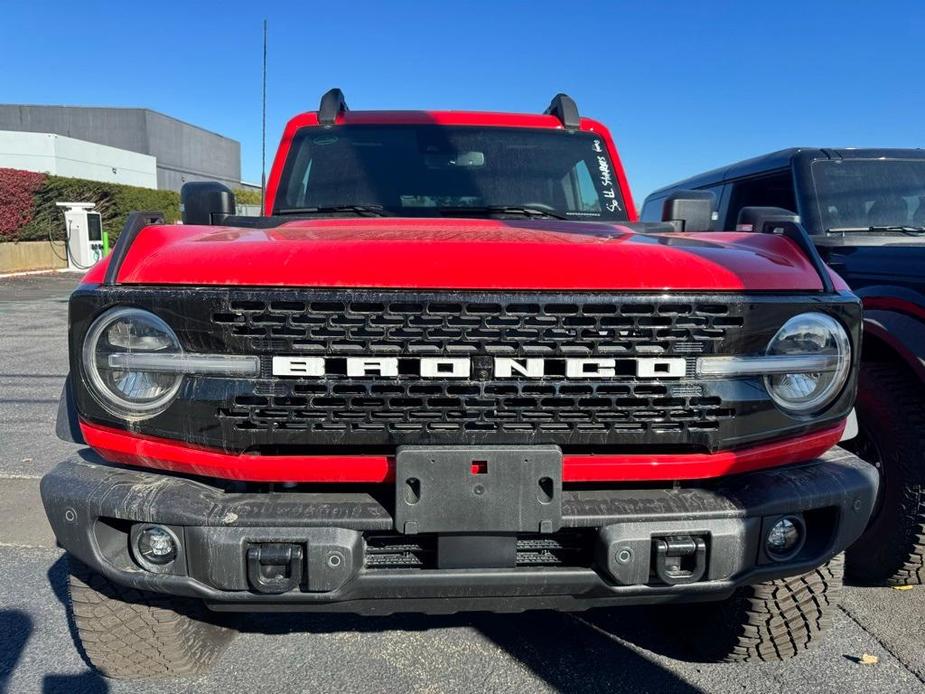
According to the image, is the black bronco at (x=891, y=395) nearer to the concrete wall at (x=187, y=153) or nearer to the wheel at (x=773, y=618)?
the wheel at (x=773, y=618)

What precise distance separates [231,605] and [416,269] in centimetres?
104

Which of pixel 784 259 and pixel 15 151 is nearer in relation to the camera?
pixel 784 259

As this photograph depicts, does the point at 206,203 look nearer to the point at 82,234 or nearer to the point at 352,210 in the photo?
the point at 352,210

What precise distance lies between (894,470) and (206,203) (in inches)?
121

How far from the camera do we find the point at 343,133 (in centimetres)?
378

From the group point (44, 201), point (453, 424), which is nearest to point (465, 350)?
point (453, 424)

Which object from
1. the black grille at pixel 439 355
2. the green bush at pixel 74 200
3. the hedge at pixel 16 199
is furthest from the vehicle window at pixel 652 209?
the hedge at pixel 16 199

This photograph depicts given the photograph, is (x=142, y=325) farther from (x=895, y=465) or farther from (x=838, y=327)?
(x=895, y=465)

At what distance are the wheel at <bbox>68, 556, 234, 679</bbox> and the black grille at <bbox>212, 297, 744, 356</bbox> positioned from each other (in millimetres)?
1003

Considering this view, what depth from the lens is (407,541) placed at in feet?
6.75

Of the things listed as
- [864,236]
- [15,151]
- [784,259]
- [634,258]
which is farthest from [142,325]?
[15,151]

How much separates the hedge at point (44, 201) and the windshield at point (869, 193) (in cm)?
1890

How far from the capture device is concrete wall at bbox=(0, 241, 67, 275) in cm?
1975

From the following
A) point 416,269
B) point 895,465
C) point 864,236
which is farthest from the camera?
point 864,236
